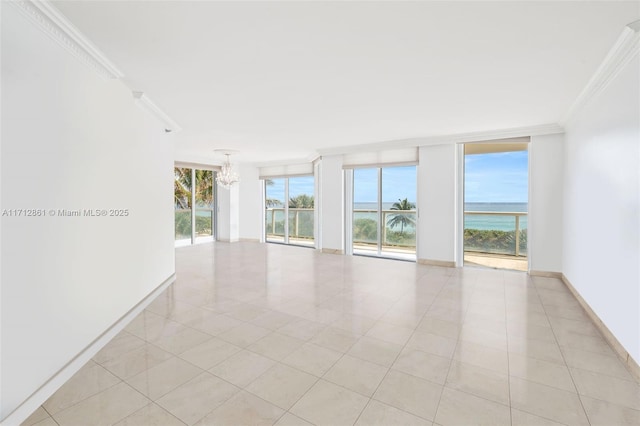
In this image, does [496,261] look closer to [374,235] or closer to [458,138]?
[374,235]

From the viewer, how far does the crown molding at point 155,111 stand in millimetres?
3434

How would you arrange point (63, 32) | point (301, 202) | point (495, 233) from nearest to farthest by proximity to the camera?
point (63, 32)
point (495, 233)
point (301, 202)

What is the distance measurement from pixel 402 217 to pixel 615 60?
454 cm

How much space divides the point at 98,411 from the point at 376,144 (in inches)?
234

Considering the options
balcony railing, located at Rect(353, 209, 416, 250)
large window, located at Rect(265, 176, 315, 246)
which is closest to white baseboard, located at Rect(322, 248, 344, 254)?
balcony railing, located at Rect(353, 209, 416, 250)

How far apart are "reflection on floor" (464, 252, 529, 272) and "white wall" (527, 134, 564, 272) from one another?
26.3 inches

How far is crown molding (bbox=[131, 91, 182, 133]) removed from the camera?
343 centimetres

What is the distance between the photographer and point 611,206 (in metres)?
2.85

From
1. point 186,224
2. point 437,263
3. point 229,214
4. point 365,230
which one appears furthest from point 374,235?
point 186,224

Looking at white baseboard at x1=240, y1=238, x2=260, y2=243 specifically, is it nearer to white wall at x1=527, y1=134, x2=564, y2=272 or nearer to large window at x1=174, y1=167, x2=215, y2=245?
large window at x1=174, y1=167, x2=215, y2=245

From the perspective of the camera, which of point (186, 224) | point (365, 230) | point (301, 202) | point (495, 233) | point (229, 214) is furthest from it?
point (229, 214)

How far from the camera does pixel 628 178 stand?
99.0 inches

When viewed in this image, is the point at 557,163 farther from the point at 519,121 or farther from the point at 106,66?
the point at 106,66

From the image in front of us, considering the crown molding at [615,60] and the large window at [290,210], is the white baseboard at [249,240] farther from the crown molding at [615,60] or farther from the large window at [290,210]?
the crown molding at [615,60]
